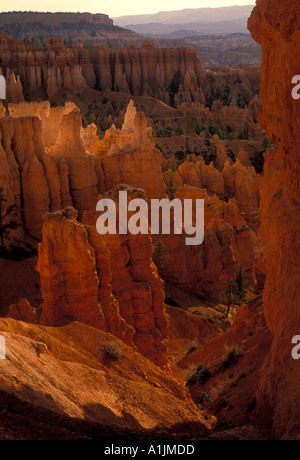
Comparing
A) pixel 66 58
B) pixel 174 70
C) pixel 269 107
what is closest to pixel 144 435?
pixel 269 107

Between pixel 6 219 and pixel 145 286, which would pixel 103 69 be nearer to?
pixel 6 219

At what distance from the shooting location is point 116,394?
8.54 metres

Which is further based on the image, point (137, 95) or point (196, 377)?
point (137, 95)

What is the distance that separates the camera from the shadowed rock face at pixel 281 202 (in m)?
7.14

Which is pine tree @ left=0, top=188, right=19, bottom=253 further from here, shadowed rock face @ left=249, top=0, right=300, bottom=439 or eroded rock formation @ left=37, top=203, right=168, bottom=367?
shadowed rock face @ left=249, top=0, right=300, bottom=439

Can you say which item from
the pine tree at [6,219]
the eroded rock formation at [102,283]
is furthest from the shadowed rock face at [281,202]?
the pine tree at [6,219]

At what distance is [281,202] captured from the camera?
28.2 ft

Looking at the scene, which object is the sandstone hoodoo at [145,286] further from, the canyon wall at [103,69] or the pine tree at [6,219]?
the canyon wall at [103,69]

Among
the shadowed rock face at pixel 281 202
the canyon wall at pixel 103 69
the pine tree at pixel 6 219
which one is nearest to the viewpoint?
the shadowed rock face at pixel 281 202

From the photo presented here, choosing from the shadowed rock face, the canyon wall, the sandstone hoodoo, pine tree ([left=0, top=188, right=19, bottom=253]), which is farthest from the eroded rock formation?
the canyon wall

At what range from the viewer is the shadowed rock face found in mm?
7137

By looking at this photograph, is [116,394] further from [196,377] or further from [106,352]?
[196,377]

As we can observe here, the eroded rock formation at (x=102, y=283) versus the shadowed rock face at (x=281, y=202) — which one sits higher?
the shadowed rock face at (x=281, y=202)

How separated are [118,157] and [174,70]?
6399 centimetres
